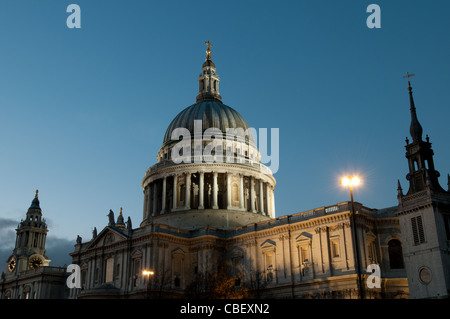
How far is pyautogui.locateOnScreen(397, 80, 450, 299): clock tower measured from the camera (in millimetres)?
47844

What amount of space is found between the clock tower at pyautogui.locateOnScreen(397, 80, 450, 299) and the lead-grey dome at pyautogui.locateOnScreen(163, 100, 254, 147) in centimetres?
4058

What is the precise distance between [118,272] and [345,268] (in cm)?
3048

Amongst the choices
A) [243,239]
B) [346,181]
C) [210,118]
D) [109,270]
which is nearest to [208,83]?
[210,118]

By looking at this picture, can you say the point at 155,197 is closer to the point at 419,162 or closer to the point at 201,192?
the point at 201,192

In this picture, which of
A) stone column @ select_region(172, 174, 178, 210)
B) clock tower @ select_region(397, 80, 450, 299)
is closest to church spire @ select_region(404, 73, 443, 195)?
Result: clock tower @ select_region(397, 80, 450, 299)

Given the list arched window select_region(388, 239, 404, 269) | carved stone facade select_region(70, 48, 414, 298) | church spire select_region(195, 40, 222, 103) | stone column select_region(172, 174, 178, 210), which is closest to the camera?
carved stone facade select_region(70, 48, 414, 298)

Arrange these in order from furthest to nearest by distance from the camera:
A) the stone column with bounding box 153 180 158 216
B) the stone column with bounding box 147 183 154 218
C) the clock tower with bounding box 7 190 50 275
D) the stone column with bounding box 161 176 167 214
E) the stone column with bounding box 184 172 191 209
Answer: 1. the clock tower with bounding box 7 190 50 275
2. the stone column with bounding box 147 183 154 218
3. the stone column with bounding box 153 180 158 216
4. the stone column with bounding box 161 176 167 214
5. the stone column with bounding box 184 172 191 209

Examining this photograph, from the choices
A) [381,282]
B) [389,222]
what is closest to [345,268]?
[381,282]

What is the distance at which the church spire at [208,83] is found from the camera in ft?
320

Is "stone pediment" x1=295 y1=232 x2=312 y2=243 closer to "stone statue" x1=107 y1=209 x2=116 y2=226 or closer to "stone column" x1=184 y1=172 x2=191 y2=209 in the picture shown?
"stone column" x1=184 y1=172 x2=191 y2=209

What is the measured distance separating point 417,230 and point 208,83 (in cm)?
5748

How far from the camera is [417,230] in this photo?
5072 centimetres
